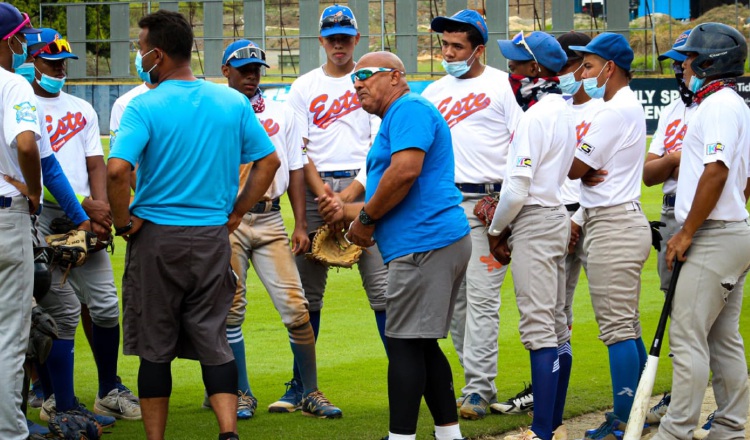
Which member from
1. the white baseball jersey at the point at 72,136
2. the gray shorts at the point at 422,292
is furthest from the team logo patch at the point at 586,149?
the white baseball jersey at the point at 72,136

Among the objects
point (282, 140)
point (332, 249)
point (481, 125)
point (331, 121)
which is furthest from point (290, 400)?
point (481, 125)

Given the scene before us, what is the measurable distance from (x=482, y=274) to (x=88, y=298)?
8.91 feet

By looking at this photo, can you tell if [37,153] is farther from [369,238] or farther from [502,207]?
[502,207]

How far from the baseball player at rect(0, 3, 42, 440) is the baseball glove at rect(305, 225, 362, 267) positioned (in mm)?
2120

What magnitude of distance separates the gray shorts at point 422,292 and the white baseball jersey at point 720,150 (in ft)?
4.46

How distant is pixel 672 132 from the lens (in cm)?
712

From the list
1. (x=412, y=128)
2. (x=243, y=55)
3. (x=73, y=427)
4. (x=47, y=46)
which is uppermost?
(x=47, y=46)

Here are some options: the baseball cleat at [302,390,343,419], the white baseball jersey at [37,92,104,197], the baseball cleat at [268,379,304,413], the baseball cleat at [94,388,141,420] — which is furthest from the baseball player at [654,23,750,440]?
the white baseball jersey at [37,92,104,197]

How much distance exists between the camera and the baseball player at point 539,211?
229 inches

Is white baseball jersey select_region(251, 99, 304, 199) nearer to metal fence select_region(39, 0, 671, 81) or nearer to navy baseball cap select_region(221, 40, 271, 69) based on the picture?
navy baseball cap select_region(221, 40, 271, 69)

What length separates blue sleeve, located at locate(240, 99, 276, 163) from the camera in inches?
222

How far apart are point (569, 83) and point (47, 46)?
11.5ft

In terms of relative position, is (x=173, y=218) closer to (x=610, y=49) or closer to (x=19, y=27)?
(x=19, y=27)

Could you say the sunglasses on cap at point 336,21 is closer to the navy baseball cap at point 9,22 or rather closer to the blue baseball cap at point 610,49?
the blue baseball cap at point 610,49
